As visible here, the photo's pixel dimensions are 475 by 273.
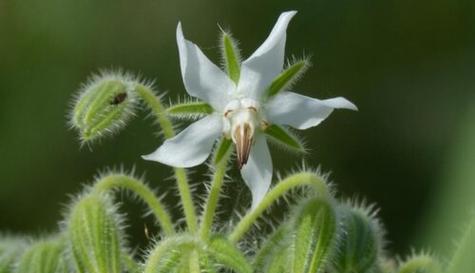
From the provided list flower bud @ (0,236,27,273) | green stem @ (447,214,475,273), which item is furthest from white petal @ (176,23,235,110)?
green stem @ (447,214,475,273)

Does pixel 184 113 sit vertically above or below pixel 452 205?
above

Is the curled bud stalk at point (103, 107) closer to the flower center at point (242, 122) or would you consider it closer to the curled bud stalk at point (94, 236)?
the curled bud stalk at point (94, 236)

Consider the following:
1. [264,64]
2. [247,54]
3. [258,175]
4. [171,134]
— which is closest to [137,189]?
[171,134]

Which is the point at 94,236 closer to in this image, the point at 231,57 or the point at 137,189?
the point at 137,189

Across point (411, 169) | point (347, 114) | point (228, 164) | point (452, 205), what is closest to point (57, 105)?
point (347, 114)

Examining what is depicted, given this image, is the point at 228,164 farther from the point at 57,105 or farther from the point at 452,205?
the point at 57,105

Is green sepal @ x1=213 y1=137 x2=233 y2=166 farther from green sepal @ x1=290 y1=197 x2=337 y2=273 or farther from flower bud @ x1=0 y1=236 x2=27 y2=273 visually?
flower bud @ x1=0 y1=236 x2=27 y2=273

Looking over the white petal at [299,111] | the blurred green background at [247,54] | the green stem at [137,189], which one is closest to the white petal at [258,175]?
the white petal at [299,111]
